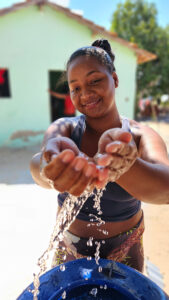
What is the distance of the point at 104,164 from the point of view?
71 cm

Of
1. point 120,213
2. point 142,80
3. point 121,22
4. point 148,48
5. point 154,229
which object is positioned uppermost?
point 121,22

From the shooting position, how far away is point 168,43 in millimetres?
13578

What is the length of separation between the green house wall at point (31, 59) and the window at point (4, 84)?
0.66 feet

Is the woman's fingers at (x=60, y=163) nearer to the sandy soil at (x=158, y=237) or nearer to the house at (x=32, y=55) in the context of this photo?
the sandy soil at (x=158, y=237)

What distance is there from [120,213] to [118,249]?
0.22 m

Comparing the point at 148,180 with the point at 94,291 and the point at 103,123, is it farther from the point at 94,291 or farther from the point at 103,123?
the point at 94,291

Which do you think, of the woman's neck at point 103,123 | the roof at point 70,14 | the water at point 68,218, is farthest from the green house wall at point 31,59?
the water at point 68,218

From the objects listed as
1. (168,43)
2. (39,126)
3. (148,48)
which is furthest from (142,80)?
(39,126)

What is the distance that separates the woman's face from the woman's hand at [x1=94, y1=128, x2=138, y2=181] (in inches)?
15.6

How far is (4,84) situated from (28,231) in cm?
525

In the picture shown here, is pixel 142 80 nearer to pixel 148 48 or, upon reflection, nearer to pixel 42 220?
pixel 148 48

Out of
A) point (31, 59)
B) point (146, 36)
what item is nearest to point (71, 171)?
point (31, 59)

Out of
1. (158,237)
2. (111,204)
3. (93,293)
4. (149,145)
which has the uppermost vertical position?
(149,145)

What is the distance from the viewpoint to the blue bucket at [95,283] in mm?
1089
